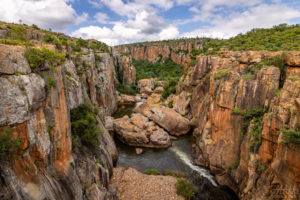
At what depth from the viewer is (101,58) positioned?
114ft

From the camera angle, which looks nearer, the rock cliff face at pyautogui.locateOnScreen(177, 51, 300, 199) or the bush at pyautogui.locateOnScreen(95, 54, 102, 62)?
the rock cliff face at pyautogui.locateOnScreen(177, 51, 300, 199)

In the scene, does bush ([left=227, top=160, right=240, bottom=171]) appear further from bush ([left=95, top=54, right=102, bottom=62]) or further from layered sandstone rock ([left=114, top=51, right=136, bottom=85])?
layered sandstone rock ([left=114, top=51, right=136, bottom=85])

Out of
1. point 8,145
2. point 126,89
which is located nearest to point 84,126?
point 8,145

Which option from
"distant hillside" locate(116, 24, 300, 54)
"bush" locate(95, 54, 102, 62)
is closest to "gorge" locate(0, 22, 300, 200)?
"distant hillside" locate(116, 24, 300, 54)

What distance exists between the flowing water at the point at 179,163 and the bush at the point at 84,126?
7254 millimetres

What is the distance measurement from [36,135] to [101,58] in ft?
95.1

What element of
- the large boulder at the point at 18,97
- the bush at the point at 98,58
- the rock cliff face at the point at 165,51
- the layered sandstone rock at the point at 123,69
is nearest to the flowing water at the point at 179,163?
the large boulder at the point at 18,97

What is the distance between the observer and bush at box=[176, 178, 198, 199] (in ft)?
51.6

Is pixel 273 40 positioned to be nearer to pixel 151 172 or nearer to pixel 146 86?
pixel 151 172

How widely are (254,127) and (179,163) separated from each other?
989 cm

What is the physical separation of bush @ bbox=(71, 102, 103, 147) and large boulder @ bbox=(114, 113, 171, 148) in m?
10.1

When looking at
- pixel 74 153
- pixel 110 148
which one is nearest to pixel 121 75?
pixel 110 148

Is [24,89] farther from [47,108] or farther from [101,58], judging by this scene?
[101,58]

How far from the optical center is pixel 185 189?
16047 millimetres
